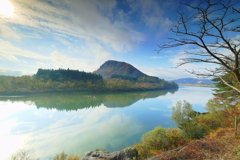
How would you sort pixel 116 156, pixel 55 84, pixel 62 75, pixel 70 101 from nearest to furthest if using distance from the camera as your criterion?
pixel 116 156 → pixel 70 101 → pixel 55 84 → pixel 62 75

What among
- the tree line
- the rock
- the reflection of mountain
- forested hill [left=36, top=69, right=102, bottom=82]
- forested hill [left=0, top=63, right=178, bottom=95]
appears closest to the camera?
the rock

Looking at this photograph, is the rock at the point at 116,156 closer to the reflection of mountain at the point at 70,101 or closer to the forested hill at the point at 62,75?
the reflection of mountain at the point at 70,101

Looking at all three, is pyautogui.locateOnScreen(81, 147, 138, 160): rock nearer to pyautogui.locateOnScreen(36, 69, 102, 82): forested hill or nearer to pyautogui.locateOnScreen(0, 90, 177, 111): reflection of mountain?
pyautogui.locateOnScreen(0, 90, 177, 111): reflection of mountain

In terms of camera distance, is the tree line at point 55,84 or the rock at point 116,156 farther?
the tree line at point 55,84

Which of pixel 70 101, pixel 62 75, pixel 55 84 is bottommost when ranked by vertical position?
pixel 70 101

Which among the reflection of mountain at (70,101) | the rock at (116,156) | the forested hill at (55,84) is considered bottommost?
the reflection of mountain at (70,101)

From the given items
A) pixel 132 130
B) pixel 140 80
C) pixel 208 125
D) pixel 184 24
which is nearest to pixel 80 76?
pixel 140 80

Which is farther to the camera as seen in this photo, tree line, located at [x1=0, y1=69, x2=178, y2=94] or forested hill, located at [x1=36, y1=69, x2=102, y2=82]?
forested hill, located at [x1=36, y1=69, x2=102, y2=82]

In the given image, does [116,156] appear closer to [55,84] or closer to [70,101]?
[70,101]

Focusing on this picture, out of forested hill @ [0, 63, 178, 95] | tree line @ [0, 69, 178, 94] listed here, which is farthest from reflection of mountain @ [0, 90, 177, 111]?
tree line @ [0, 69, 178, 94]

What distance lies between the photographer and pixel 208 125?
595 inches

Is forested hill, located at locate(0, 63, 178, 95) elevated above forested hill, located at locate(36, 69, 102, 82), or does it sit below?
below

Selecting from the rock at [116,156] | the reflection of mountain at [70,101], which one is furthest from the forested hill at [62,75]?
the rock at [116,156]

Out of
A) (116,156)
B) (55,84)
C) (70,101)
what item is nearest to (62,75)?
(55,84)
